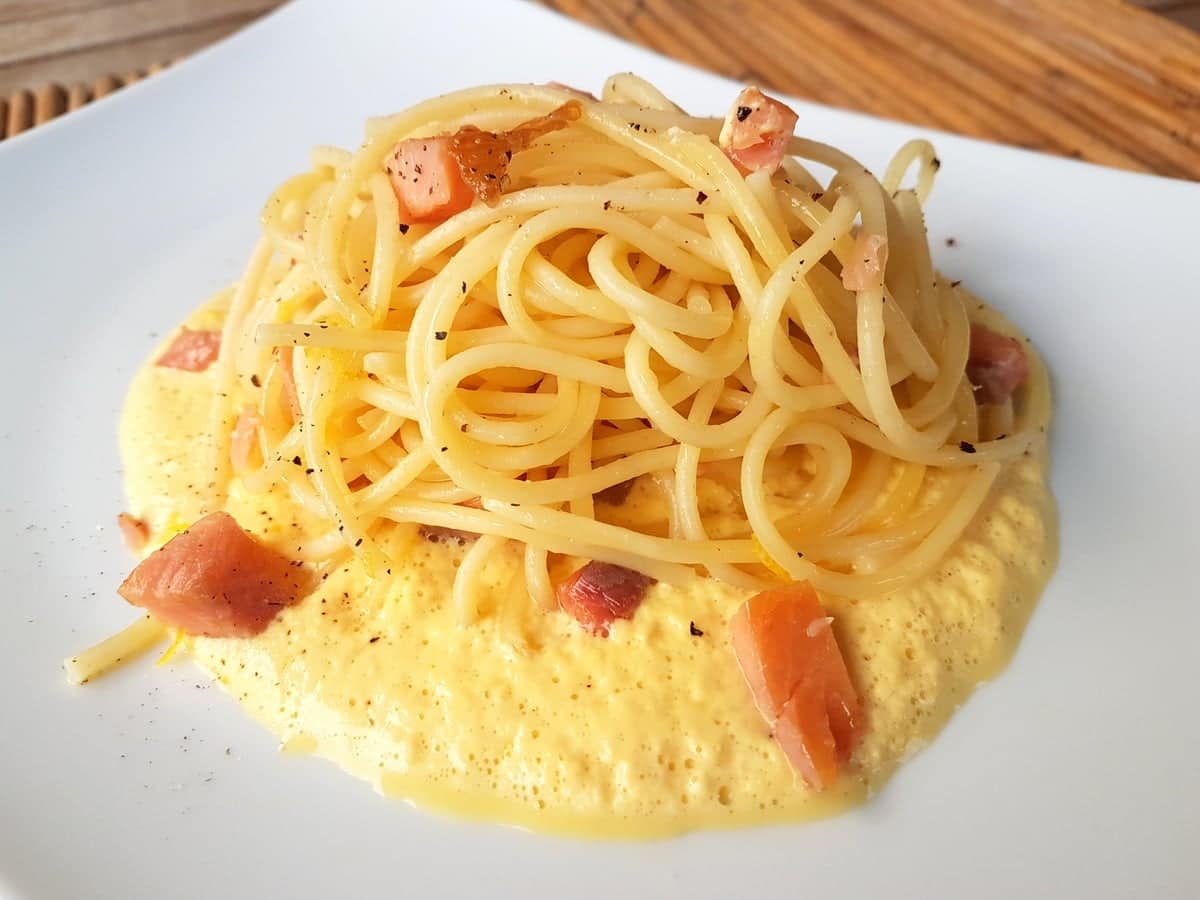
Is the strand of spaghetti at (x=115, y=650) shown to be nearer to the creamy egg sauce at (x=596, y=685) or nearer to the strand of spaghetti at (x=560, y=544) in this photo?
the creamy egg sauce at (x=596, y=685)

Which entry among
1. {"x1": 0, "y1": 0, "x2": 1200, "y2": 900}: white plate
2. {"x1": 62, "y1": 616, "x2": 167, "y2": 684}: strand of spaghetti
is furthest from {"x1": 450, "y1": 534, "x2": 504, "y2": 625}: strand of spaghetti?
{"x1": 62, "y1": 616, "x2": 167, "y2": 684}: strand of spaghetti

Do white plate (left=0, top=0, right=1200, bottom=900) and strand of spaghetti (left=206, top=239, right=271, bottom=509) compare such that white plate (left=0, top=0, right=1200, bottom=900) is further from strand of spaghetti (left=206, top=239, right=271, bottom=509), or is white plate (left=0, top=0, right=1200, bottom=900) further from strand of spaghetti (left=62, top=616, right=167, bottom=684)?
strand of spaghetti (left=206, top=239, right=271, bottom=509)

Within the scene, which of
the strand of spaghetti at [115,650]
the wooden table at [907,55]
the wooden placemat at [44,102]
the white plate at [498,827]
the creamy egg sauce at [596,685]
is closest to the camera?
the white plate at [498,827]

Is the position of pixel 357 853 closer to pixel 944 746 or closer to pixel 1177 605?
pixel 944 746

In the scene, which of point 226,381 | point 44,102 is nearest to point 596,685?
point 226,381

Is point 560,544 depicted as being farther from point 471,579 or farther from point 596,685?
point 596,685

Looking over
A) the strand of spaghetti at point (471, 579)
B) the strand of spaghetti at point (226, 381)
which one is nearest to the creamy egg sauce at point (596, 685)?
the strand of spaghetti at point (471, 579)
